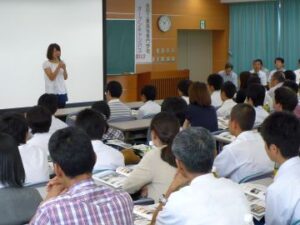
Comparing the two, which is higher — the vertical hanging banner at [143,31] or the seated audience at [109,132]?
the vertical hanging banner at [143,31]

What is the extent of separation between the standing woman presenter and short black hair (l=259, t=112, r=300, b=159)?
522cm

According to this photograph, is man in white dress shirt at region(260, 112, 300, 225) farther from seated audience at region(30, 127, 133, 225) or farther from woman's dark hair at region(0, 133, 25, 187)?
woman's dark hair at region(0, 133, 25, 187)

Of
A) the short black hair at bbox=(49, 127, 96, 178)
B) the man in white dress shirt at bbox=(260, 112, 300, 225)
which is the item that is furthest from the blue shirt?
the short black hair at bbox=(49, 127, 96, 178)

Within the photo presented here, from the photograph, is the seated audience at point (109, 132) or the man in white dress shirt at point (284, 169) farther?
the seated audience at point (109, 132)

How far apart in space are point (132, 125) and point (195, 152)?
3.65 metres

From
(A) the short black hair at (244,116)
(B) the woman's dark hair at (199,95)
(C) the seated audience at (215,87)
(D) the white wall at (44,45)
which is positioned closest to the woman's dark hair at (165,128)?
(A) the short black hair at (244,116)

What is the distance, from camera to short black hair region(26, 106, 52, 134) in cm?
422

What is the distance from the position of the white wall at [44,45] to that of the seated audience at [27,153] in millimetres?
5657

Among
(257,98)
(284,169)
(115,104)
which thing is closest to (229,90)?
(257,98)

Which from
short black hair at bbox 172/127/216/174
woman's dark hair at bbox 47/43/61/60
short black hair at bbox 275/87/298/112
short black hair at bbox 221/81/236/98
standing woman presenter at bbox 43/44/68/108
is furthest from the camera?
standing woman presenter at bbox 43/44/68/108

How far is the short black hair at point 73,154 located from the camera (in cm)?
214

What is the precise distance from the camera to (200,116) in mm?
5441

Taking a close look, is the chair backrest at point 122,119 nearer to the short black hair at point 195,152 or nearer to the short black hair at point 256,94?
the short black hair at point 256,94

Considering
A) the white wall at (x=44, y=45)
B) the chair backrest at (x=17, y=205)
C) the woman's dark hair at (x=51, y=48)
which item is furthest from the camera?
the white wall at (x=44, y=45)
